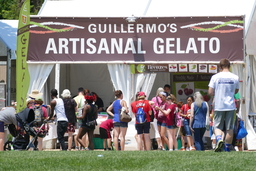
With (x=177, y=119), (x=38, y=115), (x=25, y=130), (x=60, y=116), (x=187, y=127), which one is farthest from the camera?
(x=187, y=127)

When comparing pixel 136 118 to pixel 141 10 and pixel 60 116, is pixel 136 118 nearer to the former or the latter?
pixel 60 116

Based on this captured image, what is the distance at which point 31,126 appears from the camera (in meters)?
13.1

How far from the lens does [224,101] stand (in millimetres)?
9977

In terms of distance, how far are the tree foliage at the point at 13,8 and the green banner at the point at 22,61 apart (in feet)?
60.2

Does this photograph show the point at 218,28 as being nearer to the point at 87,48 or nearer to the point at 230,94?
the point at 87,48

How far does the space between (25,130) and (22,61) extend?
202 centimetres

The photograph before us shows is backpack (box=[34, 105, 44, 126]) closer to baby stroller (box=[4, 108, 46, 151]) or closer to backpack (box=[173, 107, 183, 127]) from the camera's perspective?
baby stroller (box=[4, 108, 46, 151])

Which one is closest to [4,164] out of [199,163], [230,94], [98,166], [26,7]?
[98,166]

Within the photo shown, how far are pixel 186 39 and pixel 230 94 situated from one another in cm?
570

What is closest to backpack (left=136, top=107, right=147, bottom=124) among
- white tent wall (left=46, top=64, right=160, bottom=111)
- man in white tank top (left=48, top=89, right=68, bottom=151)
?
man in white tank top (left=48, top=89, right=68, bottom=151)

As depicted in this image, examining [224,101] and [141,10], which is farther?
[141,10]

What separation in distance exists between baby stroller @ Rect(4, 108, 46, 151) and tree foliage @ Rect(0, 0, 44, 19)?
19.9 meters

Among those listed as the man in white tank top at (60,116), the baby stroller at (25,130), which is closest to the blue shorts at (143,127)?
the man in white tank top at (60,116)

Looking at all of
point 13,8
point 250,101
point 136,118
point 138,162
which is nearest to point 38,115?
point 136,118
